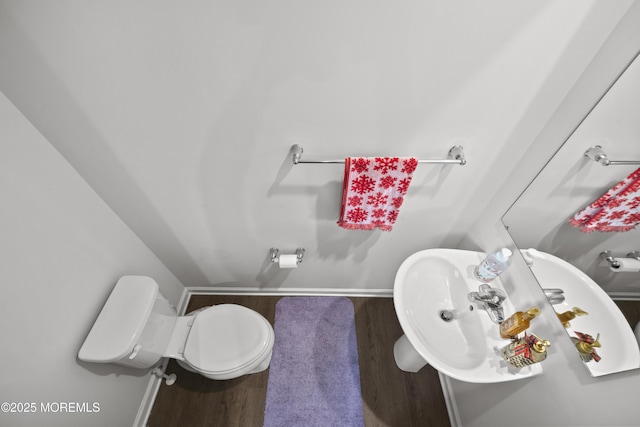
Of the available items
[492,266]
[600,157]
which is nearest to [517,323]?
[492,266]

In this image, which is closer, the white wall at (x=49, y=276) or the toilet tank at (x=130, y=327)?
the white wall at (x=49, y=276)

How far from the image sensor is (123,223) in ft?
4.55

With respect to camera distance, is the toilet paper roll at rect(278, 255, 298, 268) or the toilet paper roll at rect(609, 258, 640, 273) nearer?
the toilet paper roll at rect(609, 258, 640, 273)

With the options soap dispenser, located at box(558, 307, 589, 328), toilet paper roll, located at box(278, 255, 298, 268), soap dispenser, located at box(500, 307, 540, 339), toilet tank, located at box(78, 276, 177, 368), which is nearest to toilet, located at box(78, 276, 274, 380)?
toilet tank, located at box(78, 276, 177, 368)

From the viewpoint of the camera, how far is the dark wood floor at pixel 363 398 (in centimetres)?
155

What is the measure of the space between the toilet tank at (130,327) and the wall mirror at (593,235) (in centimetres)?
171

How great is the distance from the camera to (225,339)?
1.44 metres

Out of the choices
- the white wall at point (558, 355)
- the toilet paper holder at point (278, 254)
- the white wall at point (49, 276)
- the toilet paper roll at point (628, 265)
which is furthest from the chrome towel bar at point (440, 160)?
the white wall at point (49, 276)

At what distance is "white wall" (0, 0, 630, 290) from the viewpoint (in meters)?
0.72

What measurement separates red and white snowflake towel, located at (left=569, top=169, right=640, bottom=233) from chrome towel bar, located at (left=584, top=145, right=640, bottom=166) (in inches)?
1.7

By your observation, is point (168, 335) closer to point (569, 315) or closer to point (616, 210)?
point (569, 315)

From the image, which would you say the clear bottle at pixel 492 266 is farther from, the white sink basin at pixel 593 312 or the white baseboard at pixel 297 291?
the white baseboard at pixel 297 291

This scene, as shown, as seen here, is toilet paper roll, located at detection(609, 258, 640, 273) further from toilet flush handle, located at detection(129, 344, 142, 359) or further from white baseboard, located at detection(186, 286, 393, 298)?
toilet flush handle, located at detection(129, 344, 142, 359)

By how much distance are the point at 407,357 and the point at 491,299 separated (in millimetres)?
715
